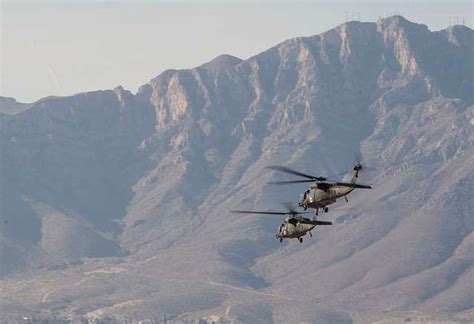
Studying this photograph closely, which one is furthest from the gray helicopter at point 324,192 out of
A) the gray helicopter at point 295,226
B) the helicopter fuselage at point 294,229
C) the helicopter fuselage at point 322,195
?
the helicopter fuselage at point 294,229

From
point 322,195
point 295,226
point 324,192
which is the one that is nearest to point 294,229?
point 295,226

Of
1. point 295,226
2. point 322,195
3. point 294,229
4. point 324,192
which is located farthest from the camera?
point 294,229

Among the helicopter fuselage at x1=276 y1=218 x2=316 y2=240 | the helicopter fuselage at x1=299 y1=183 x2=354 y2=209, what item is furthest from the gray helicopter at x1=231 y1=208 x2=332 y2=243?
the helicopter fuselage at x1=299 y1=183 x2=354 y2=209

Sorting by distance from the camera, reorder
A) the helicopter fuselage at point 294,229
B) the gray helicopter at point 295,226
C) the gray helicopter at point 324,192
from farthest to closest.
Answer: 1. the helicopter fuselage at point 294,229
2. the gray helicopter at point 295,226
3. the gray helicopter at point 324,192

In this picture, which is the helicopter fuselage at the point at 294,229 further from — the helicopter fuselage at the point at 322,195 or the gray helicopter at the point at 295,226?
the helicopter fuselage at the point at 322,195

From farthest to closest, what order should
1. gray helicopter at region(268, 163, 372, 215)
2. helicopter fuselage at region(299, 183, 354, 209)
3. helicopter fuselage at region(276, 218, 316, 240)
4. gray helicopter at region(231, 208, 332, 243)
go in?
helicopter fuselage at region(276, 218, 316, 240) < gray helicopter at region(231, 208, 332, 243) < helicopter fuselage at region(299, 183, 354, 209) < gray helicopter at region(268, 163, 372, 215)

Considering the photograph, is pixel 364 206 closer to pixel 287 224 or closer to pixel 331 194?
pixel 331 194

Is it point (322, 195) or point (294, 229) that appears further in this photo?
point (294, 229)

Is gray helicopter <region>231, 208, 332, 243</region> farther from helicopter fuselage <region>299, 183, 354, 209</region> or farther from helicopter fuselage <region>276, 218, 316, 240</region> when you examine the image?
helicopter fuselage <region>299, 183, 354, 209</region>

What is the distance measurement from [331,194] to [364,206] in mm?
10140

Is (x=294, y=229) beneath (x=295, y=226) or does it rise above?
beneath

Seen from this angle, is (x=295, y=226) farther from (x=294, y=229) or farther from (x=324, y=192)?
(x=324, y=192)

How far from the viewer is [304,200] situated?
600ft

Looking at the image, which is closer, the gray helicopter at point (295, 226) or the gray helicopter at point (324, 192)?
the gray helicopter at point (324, 192)
